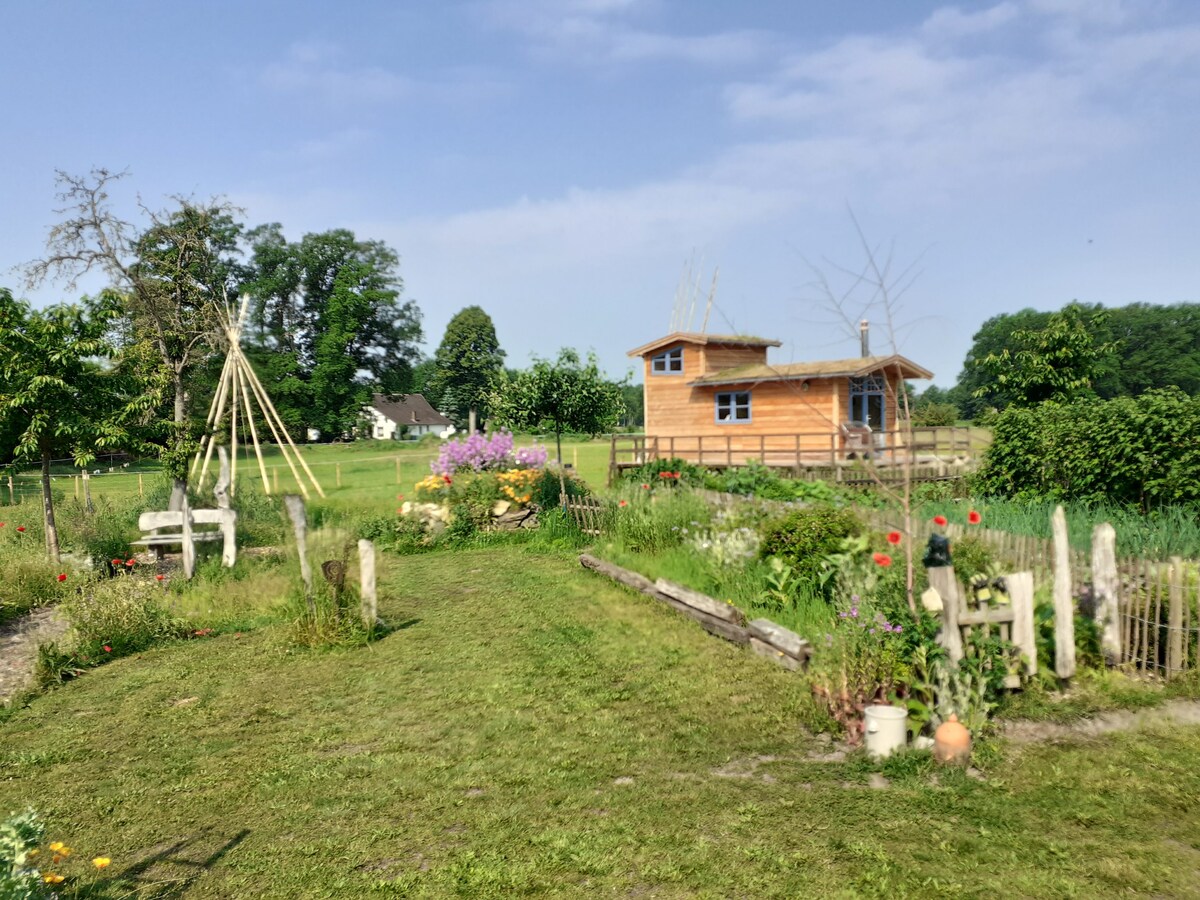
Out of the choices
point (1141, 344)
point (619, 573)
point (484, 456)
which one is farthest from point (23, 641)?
point (1141, 344)

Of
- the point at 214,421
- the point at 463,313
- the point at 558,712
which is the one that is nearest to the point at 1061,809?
the point at 558,712

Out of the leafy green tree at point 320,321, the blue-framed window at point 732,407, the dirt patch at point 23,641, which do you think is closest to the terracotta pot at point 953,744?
the dirt patch at point 23,641

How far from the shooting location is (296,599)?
829 cm

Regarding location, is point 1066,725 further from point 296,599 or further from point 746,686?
point 296,599

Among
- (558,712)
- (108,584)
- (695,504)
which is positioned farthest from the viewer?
(695,504)

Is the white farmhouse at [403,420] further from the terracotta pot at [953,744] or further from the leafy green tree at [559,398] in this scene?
the terracotta pot at [953,744]

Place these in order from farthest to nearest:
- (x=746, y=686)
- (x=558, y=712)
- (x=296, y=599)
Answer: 1. (x=296, y=599)
2. (x=746, y=686)
3. (x=558, y=712)

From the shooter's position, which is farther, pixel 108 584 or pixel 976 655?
pixel 108 584

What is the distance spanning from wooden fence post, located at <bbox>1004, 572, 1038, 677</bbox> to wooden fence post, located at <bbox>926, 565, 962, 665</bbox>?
0.63 metres

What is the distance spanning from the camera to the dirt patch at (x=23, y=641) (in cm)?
707

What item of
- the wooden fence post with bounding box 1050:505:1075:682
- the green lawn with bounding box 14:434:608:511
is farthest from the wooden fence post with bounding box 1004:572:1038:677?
the green lawn with bounding box 14:434:608:511

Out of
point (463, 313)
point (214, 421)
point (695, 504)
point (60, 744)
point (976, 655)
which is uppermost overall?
point (463, 313)

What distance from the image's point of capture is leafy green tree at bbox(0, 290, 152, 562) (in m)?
10.5

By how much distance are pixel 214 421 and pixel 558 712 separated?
38.9 feet
